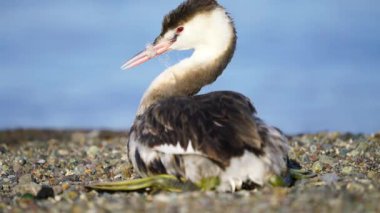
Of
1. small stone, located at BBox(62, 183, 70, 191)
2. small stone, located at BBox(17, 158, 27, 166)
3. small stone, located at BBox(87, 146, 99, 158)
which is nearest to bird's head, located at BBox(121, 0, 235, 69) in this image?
small stone, located at BBox(62, 183, 70, 191)

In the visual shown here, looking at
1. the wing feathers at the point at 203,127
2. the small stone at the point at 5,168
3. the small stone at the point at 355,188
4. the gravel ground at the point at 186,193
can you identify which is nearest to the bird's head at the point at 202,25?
the wing feathers at the point at 203,127

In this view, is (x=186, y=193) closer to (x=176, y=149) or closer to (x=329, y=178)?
(x=176, y=149)

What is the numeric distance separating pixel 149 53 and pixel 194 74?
3.05 feet

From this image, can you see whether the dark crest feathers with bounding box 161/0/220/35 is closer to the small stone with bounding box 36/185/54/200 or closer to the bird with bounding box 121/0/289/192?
the bird with bounding box 121/0/289/192

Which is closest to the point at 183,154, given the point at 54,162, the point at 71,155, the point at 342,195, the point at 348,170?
the point at 342,195

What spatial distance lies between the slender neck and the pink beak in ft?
1.71

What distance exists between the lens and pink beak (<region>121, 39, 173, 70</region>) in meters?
9.65

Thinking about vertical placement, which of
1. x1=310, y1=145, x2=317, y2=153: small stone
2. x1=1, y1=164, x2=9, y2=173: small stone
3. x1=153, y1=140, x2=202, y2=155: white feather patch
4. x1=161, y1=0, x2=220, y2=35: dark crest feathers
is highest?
x1=161, y1=0, x2=220, y2=35: dark crest feathers

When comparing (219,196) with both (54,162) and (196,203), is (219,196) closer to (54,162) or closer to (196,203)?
(196,203)

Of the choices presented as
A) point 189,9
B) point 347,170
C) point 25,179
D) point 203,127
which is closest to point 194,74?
point 189,9

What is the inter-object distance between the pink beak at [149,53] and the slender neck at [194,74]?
52cm

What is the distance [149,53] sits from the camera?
32.0 ft

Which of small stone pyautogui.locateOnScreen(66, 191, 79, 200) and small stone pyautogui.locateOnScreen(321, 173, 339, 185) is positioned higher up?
small stone pyautogui.locateOnScreen(66, 191, 79, 200)

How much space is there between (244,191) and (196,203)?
3.93ft
